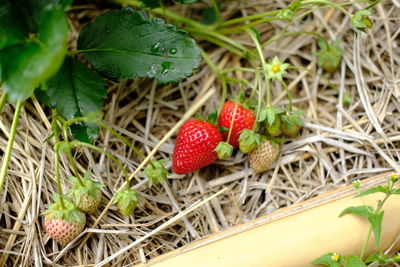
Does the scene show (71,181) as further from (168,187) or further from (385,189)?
(385,189)

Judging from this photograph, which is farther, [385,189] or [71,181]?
[71,181]

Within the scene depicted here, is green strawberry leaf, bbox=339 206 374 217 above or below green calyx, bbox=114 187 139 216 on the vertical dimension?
below

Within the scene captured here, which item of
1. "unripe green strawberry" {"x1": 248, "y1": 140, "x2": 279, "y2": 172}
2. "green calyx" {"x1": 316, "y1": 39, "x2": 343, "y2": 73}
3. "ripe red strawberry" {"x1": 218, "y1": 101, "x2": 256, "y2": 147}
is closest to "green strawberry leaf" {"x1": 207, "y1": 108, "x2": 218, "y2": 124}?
"ripe red strawberry" {"x1": 218, "y1": 101, "x2": 256, "y2": 147}

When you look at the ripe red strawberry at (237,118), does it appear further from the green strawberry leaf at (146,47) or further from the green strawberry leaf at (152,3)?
the green strawberry leaf at (152,3)

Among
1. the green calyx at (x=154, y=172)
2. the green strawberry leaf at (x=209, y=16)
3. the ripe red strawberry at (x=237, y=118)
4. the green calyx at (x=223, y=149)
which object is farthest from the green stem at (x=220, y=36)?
the green calyx at (x=154, y=172)

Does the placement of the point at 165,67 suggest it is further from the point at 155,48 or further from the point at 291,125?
the point at 291,125

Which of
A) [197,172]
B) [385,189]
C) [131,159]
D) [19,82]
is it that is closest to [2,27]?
[19,82]

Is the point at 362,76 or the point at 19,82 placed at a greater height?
the point at 19,82

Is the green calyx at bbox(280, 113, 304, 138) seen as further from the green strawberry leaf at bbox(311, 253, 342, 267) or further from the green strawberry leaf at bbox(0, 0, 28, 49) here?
the green strawberry leaf at bbox(0, 0, 28, 49)
